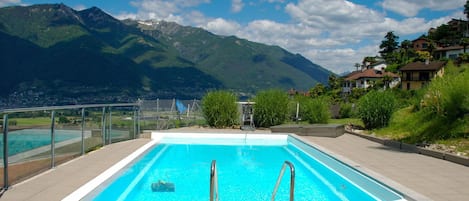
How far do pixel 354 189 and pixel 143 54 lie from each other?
108 meters

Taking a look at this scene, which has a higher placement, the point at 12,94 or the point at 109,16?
the point at 109,16

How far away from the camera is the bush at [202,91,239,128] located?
14.3 meters

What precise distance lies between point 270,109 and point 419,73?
42.4 metres

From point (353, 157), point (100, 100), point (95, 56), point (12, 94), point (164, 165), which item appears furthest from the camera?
point (95, 56)

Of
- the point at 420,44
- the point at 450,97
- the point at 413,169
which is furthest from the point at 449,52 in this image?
the point at 413,169

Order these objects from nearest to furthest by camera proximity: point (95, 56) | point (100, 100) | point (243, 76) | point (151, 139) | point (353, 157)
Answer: point (353, 157) → point (151, 139) → point (100, 100) → point (95, 56) → point (243, 76)

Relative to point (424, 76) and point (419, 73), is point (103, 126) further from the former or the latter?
point (419, 73)

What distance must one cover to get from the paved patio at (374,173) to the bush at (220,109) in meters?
4.98

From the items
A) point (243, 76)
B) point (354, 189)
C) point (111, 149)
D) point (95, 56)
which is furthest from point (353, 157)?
point (243, 76)

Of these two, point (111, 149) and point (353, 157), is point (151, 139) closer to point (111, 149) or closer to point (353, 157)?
point (111, 149)

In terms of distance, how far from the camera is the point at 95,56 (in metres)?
84.4

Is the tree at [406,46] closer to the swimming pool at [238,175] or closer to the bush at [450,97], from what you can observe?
the bush at [450,97]

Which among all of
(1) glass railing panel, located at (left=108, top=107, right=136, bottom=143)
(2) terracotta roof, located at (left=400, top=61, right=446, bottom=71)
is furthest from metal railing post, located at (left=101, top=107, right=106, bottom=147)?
(2) terracotta roof, located at (left=400, top=61, right=446, bottom=71)

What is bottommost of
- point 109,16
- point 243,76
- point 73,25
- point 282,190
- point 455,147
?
point 282,190
